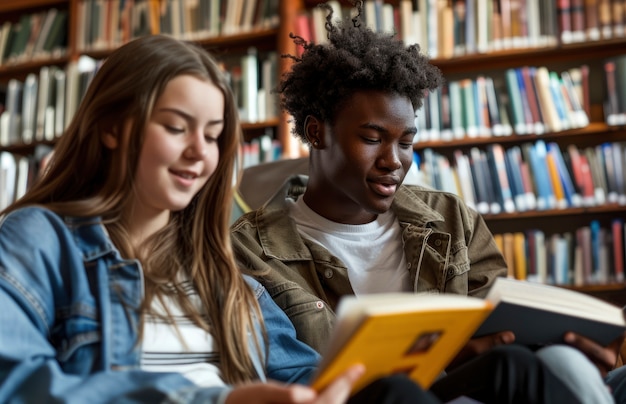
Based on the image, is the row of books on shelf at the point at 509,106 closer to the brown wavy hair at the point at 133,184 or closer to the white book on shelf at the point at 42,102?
the white book on shelf at the point at 42,102

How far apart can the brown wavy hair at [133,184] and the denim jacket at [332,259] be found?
198 mm

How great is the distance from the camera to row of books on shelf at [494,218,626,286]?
106 inches

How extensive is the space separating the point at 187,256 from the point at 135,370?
0.27 m

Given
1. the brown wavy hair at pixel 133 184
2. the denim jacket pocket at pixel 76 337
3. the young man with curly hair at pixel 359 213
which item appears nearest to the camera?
the denim jacket pocket at pixel 76 337

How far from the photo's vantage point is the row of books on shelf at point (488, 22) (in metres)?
2.76

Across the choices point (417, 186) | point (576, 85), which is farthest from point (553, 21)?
point (417, 186)

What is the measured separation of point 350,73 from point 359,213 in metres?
0.29

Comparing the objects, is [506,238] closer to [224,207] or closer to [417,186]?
[417,186]

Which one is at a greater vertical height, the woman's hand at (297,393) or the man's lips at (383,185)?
the man's lips at (383,185)

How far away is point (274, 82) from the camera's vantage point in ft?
9.98

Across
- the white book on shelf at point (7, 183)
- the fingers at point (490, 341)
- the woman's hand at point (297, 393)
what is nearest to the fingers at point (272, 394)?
the woman's hand at point (297, 393)

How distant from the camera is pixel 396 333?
2.51ft

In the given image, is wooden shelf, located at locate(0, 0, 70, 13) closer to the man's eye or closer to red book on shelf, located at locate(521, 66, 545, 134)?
red book on shelf, located at locate(521, 66, 545, 134)

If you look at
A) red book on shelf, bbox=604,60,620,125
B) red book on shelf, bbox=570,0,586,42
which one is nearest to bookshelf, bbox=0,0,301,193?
red book on shelf, bbox=570,0,586,42
